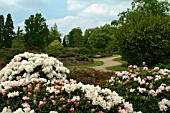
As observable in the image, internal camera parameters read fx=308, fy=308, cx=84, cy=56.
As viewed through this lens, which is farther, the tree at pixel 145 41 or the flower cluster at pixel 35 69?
the tree at pixel 145 41

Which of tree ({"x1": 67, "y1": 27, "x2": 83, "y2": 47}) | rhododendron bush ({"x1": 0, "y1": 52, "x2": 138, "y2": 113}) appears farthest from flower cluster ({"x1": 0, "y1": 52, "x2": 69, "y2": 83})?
tree ({"x1": 67, "y1": 27, "x2": 83, "y2": 47})

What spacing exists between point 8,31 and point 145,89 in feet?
180

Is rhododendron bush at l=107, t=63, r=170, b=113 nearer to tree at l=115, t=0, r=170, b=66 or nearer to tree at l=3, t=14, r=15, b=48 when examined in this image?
tree at l=115, t=0, r=170, b=66

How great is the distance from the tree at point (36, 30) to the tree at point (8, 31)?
4982mm

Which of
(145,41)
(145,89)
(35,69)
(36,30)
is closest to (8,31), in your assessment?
(36,30)

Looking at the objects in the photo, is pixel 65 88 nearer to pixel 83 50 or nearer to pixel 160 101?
pixel 160 101

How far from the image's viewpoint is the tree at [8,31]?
2216 inches

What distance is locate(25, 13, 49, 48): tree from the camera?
50.6 metres

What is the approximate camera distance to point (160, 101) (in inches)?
206

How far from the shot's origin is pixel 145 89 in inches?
215

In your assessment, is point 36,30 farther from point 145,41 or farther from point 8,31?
point 145,41

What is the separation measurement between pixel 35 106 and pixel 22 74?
3472 mm

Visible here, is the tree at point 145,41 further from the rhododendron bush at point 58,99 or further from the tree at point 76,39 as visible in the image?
the tree at point 76,39

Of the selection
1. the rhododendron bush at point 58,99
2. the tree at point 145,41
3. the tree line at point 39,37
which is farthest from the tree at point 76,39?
the rhododendron bush at point 58,99
